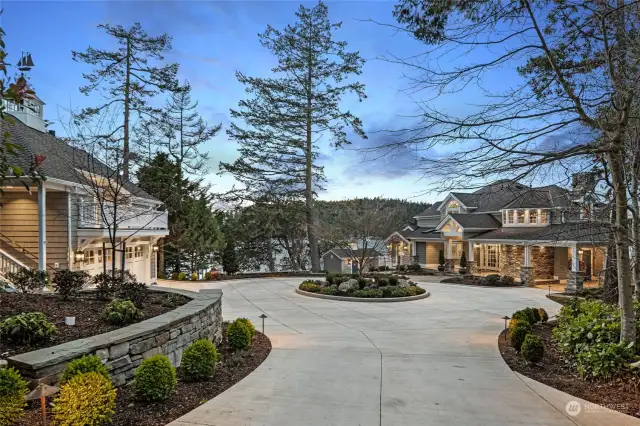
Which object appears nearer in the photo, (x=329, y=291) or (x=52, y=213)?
(x=52, y=213)

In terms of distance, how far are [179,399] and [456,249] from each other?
2558 centimetres

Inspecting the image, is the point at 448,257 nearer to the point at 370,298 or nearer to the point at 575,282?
the point at 575,282

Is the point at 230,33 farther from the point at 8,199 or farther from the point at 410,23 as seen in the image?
the point at 8,199

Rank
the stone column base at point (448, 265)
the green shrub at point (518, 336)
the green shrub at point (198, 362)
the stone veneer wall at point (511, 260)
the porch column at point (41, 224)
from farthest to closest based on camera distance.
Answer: the stone column base at point (448, 265), the stone veneer wall at point (511, 260), the porch column at point (41, 224), the green shrub at point (518, 336), the green shrub at point (198, 362)

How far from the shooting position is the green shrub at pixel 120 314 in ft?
17.2

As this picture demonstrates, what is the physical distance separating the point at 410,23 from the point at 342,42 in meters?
18.3

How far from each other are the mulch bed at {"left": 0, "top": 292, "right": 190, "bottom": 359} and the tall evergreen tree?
15714 mm

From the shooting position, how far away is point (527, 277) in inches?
758

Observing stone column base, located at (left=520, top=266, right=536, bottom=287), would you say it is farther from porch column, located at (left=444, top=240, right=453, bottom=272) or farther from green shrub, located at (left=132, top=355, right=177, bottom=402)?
green shrub, located at (left=132, top=355, right=177, bottom=402)

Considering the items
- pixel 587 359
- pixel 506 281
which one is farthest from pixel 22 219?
pixel 506 281

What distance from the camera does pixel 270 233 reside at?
27.0 metres

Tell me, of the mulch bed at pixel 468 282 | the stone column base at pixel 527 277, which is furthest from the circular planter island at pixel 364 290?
the stone column base at pixel 527 277

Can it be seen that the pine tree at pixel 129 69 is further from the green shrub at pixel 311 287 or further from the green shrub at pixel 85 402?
the green shrub at pixel 85 402

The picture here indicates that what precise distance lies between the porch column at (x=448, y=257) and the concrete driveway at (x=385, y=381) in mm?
15816
